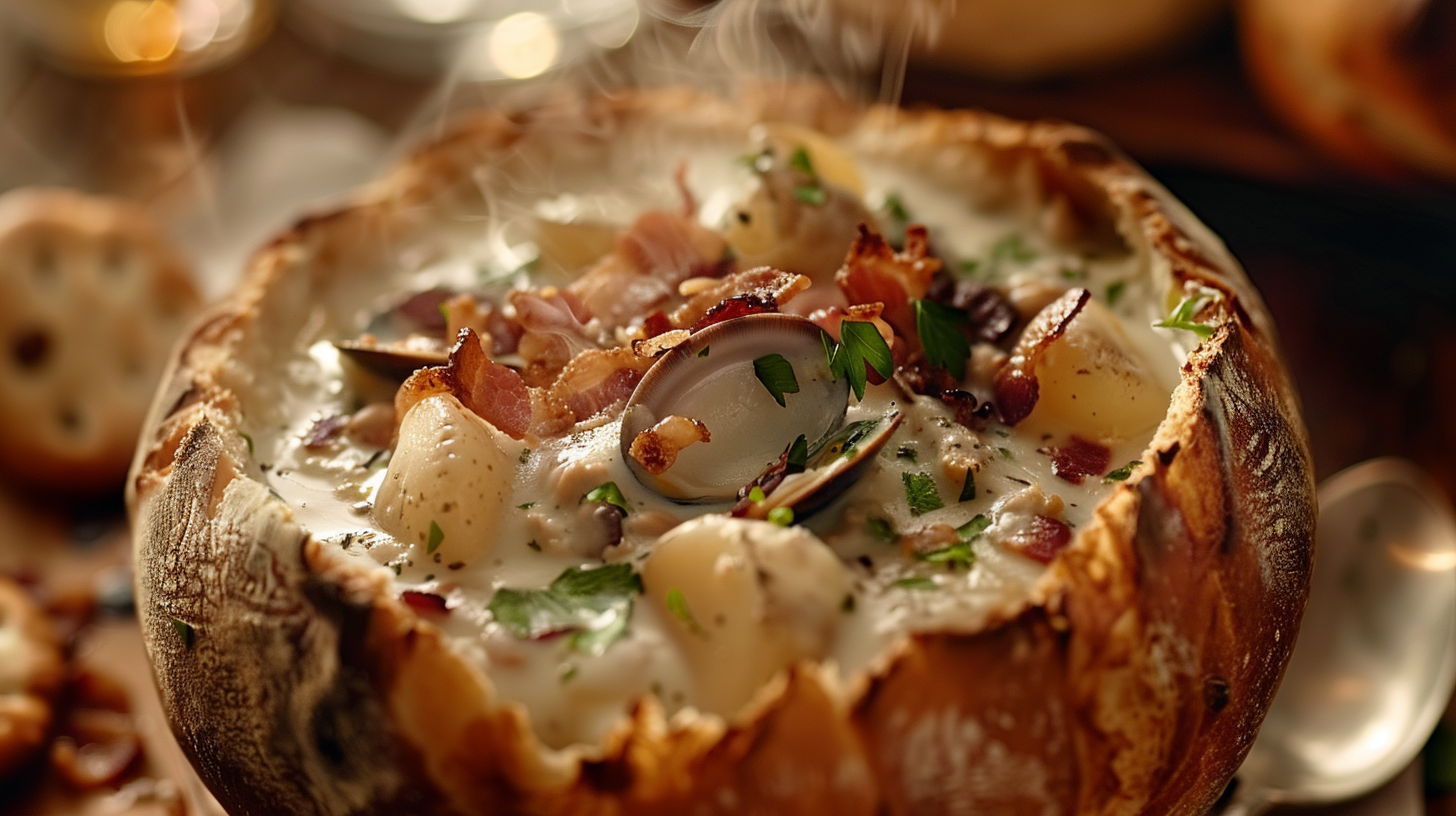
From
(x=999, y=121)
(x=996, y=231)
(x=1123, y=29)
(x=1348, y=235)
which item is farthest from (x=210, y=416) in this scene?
(x=1348, y=235)

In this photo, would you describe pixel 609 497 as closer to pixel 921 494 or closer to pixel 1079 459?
pixel 921 494

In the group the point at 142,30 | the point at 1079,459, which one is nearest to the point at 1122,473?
the point at 1079,459

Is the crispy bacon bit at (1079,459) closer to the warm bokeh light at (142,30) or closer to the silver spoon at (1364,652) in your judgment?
the silver spoon at (1364,652)

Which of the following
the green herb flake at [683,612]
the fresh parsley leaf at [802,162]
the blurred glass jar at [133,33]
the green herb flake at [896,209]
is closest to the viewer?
the green herb flake at [683,612]

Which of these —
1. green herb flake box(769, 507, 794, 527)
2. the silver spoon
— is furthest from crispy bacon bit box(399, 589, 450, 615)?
the silver spoon

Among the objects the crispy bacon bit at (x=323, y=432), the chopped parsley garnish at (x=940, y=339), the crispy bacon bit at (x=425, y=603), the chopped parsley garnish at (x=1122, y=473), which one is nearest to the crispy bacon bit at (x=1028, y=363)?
the chopped parsley garnish at (x=940, y=339)
